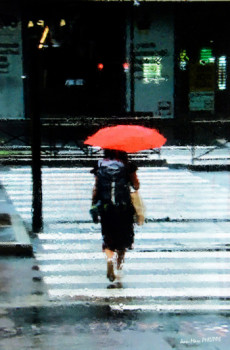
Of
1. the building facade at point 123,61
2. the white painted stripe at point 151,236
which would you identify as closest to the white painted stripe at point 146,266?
the white painted stripe at point 151,236

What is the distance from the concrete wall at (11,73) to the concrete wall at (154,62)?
5.14m

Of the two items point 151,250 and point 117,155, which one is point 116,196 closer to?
point 117,155

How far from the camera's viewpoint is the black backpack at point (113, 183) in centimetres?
812

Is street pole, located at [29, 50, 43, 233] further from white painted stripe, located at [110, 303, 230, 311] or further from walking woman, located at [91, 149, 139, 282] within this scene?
white painted stripe, located at [110, 303, 230, 311]

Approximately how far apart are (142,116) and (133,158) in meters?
4.78

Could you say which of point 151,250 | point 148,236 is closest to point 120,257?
point 151,250

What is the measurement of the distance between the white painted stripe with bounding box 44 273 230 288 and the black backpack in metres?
1.11

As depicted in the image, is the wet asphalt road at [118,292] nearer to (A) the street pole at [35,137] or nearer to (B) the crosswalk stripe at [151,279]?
(B) the crosswalk stripe at [151,279]

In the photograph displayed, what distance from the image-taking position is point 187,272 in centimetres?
898

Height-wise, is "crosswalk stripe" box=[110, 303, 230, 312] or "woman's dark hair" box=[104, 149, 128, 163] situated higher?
"woman's dark hair" box=[104, 149, 128, 163]

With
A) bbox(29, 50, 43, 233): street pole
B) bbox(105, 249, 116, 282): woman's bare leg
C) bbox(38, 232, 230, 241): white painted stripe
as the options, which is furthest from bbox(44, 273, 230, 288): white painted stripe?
bbox(29, 50, 43, 233): street pole

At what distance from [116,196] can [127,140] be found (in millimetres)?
730

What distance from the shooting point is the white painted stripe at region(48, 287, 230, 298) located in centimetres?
788

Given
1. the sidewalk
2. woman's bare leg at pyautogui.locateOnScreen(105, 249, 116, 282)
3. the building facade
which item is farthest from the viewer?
the building facade
